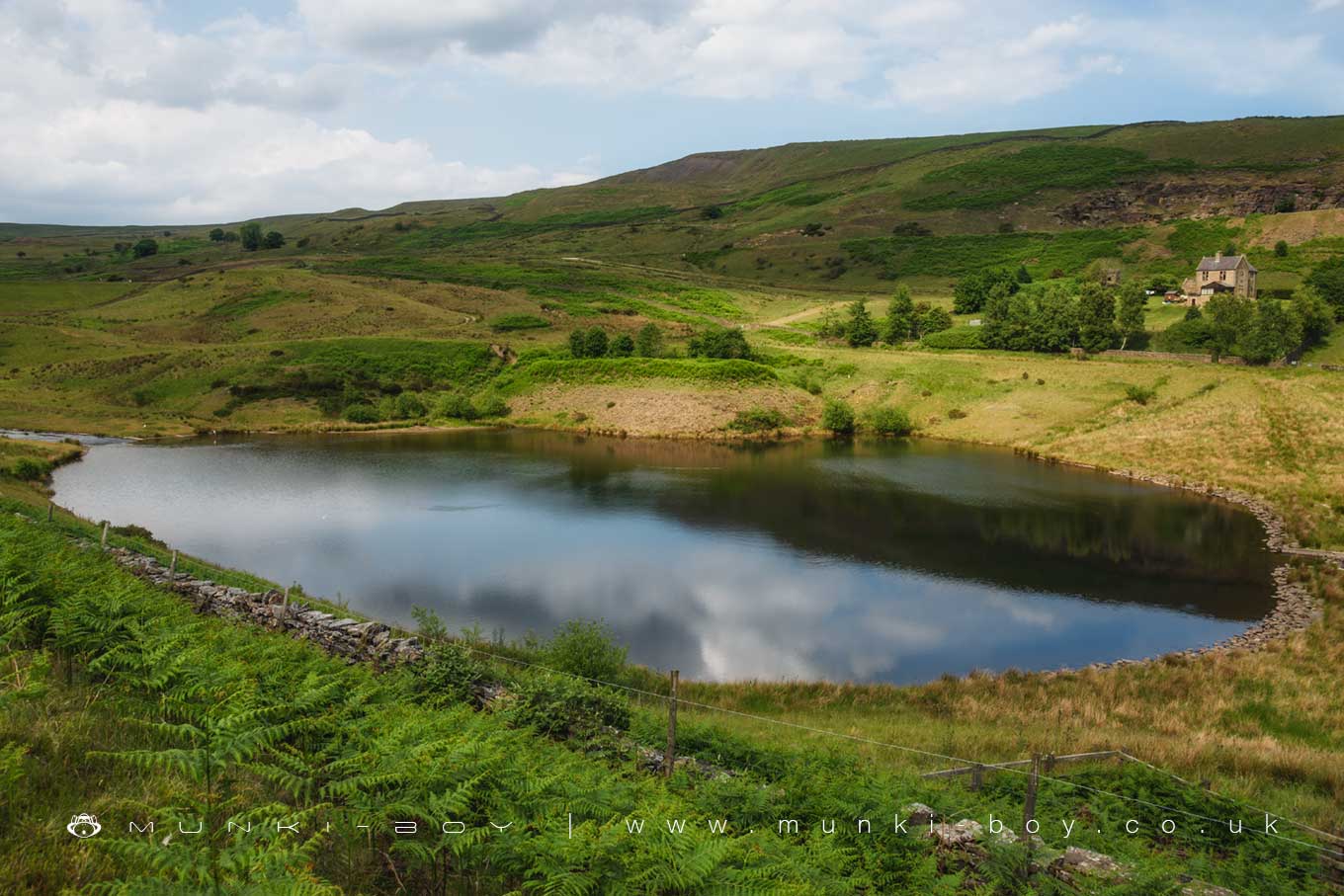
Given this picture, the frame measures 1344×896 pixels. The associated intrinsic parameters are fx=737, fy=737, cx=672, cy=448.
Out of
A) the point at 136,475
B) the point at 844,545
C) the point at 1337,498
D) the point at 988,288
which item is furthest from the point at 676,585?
the point at 988,288

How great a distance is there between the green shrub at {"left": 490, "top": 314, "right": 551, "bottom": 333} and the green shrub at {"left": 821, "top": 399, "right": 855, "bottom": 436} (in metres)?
41.9

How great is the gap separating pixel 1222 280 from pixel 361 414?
95.9 m

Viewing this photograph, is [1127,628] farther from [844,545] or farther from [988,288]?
[988,288]

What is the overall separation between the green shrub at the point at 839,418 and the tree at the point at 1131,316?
2949cm

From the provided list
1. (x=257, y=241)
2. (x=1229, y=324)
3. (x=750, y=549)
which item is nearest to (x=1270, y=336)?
(x=1229, y=324)

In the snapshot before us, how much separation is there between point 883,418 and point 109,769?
191 ft

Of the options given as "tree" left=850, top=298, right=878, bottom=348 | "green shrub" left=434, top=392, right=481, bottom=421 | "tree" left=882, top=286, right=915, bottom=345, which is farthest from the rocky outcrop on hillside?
"green shrub" left=434, top=392, right=481, bottom=421

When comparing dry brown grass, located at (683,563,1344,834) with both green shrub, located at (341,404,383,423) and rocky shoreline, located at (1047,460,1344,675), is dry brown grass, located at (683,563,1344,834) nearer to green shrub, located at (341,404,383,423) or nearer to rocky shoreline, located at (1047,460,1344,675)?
rocky shoreline, located at (1047,460,1344,675)

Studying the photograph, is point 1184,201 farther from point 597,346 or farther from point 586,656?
point 586,656

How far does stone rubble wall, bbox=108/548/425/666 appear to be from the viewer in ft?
43.0

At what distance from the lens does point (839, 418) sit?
59750mm

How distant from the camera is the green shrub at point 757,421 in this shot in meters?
60.2

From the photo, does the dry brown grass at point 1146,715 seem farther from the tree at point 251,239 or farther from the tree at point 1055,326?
the tree at point 251,239

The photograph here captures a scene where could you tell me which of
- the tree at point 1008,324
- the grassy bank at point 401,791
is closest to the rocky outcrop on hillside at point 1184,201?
the tree at point 1008,324
